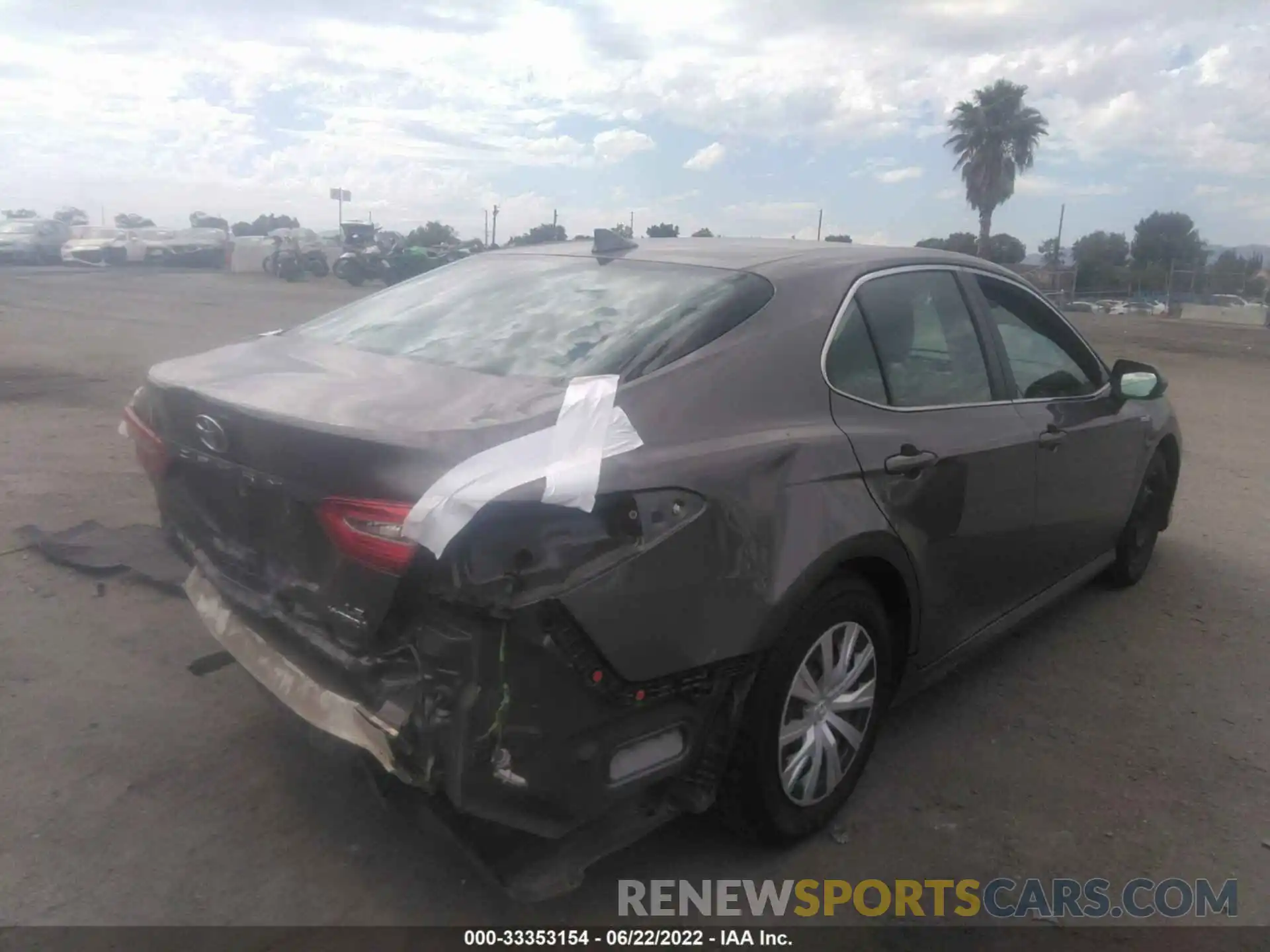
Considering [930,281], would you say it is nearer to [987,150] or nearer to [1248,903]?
[1248,903]

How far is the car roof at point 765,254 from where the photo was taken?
10.9 feet

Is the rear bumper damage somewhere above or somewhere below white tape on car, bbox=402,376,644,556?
below

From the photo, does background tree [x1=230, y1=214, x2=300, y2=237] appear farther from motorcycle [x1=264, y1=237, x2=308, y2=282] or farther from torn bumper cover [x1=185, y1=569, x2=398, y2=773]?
torn bumper cover [x1=185, y1=569, x2=398, y2=773]

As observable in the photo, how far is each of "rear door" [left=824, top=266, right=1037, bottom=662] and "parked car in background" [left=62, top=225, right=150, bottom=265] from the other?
38.0m

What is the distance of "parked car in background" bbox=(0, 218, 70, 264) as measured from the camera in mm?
35562

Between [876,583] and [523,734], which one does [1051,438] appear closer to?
[876,583]

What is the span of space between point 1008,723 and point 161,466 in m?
2.99

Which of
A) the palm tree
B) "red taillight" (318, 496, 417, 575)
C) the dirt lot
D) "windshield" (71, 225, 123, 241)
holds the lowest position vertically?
the dirt lot

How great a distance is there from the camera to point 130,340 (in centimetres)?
1410

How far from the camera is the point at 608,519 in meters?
2.31

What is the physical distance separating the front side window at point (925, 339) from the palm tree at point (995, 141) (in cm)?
4055

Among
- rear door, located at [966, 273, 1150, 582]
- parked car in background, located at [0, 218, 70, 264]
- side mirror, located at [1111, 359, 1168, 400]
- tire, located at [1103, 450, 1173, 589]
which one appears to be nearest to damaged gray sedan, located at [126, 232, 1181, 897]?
rear door, located at [966, 273, 1150, 582]

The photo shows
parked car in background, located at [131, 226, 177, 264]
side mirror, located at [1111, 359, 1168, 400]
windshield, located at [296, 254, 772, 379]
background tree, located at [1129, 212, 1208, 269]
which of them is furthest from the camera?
background tree, located at [1129, 212, 1208, 269]

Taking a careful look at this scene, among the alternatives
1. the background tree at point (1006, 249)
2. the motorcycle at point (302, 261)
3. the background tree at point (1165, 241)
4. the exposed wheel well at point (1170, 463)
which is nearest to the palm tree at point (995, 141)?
the background tree at point (1006, 249)
